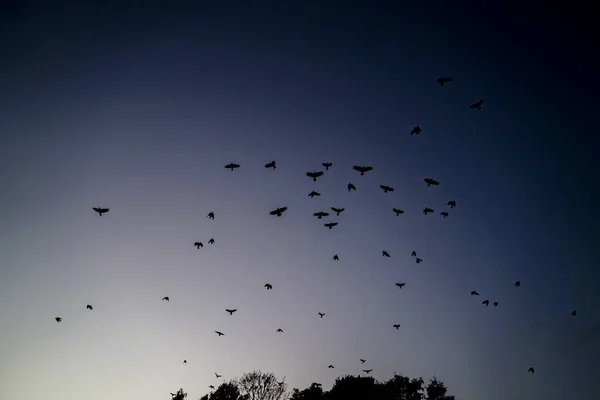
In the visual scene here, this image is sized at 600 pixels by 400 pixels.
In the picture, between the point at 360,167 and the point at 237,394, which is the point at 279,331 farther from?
the point at 237,394

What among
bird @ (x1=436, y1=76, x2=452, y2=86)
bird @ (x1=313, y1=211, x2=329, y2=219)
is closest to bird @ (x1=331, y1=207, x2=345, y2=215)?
bird @ (x1=313, y1=211, x2=329, y2=219)

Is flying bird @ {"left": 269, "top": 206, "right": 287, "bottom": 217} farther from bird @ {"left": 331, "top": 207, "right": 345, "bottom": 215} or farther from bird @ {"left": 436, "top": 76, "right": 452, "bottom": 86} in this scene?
bird @ {"left": 436, "top": 76, "right": 452, "bottom": 86}

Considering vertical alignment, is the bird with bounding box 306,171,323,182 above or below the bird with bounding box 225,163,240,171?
below

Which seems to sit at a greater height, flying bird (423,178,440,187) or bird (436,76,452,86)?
bird (436,76,452,86)

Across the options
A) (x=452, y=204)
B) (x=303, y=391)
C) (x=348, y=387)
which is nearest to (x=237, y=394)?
(x=303, y=391)

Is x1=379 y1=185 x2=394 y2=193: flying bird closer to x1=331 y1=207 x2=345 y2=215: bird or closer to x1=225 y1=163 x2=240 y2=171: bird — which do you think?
x1=331 y1=207 x2=345 y2=215: bird

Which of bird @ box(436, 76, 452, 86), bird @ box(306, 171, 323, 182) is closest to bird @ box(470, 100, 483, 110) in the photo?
bird @ box(436, 76, 452, 86)

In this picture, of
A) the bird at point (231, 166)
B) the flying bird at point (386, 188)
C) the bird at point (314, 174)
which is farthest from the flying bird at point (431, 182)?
the bird at point (231, 166)

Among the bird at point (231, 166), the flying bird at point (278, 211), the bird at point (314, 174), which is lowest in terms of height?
the flying bird at point (278, 211)

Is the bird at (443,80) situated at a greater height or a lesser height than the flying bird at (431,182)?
greater

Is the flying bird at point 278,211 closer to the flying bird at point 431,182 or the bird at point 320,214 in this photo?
the bird at point 320,214

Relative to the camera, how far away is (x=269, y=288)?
23859mm

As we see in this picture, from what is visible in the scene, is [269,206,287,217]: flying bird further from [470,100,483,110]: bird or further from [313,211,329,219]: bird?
[470,100,483,110]: bird

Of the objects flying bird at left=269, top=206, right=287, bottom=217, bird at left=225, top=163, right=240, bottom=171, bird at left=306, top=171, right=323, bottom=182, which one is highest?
bird at left=225, top=163, right=240, bottom=171
